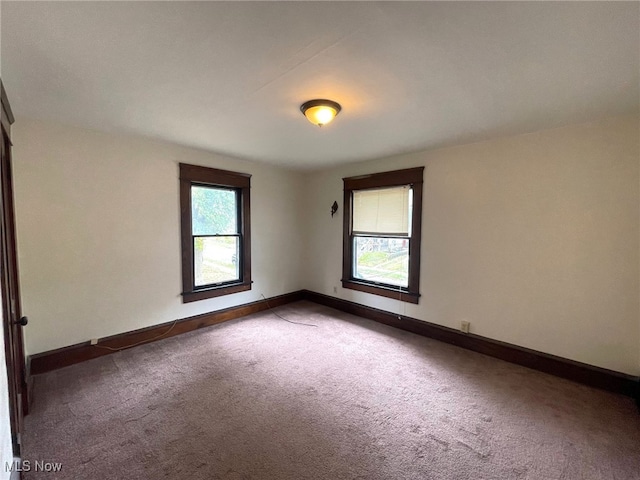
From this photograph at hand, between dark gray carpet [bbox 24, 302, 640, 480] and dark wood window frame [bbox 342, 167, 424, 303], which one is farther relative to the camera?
dark wood window frame [bbox 342, 167, 424, 303]

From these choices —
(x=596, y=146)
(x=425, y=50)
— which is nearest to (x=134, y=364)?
(x=425, y=50)

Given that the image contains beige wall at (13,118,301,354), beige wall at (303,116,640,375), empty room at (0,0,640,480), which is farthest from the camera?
beige wall at (13,118,301,354)

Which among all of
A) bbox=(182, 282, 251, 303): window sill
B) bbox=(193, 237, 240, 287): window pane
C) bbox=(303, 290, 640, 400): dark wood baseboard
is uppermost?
bbox=(193, 237, 240, 287): window pane

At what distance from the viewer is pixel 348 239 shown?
4.36 m

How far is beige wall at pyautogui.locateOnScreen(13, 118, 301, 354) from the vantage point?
2.53 metres

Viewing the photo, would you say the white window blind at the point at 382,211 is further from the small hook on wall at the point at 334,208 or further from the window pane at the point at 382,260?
the small hook on wall at the point at 334,208

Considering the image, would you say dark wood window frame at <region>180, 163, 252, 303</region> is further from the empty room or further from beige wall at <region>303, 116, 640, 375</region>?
beige wall at <region>303, 116, 640, 375</region>

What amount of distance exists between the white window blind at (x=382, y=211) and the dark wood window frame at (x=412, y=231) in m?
0.08

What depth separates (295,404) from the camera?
215 centimetres

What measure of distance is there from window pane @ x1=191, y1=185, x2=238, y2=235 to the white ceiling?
120cm

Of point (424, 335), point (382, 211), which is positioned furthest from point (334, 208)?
point (424, 335)

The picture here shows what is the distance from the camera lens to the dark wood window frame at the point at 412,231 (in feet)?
11.7

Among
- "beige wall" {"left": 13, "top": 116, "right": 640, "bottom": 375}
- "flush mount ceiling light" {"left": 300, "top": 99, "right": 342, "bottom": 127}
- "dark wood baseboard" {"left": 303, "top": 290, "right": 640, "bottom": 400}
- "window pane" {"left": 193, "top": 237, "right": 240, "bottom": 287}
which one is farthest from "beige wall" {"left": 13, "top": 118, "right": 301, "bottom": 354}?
"dark wood baseboard" {"left": 303, "top": 290, "right": 640, "bottom": 400}

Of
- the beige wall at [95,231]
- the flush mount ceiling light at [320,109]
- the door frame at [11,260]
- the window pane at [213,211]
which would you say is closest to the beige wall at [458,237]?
the beige wall at [95,231]
